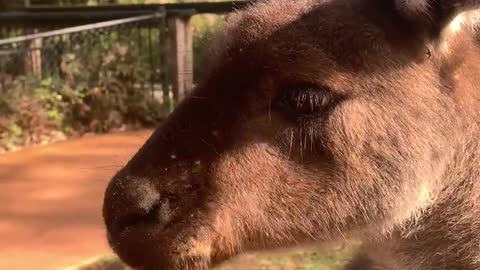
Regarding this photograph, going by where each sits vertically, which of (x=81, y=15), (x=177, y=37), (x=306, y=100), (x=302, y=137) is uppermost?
(x=81, y=15)

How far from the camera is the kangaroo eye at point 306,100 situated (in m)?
2.44

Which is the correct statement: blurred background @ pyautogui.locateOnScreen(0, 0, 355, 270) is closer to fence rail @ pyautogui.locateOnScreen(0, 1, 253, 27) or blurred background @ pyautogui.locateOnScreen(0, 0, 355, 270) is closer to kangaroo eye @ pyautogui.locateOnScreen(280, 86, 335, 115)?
fence rail @ pyautogui.locateOnScreen(0, 1, 253, 27)

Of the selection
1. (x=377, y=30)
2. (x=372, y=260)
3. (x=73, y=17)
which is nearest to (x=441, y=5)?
(x=377, y=30)

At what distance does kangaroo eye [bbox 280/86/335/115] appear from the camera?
96.0 inches

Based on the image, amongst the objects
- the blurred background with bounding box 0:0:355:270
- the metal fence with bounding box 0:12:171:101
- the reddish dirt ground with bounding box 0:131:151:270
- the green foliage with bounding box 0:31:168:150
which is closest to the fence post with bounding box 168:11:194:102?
the blurred background with bounding box 0:0:355:270

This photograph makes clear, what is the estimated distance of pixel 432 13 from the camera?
2.43 metres

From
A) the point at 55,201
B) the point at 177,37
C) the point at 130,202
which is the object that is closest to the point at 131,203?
the point at 130,202

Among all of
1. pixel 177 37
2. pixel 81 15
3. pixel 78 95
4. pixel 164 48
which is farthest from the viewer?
pixel 81 15

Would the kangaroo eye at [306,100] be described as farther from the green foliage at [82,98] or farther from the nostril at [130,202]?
the green foliage at [82,98]

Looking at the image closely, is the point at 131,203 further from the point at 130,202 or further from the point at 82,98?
the point at 82,98

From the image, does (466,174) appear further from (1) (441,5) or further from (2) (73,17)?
(2) (73,17)

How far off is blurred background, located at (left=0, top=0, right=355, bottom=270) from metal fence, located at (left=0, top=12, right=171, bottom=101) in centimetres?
1

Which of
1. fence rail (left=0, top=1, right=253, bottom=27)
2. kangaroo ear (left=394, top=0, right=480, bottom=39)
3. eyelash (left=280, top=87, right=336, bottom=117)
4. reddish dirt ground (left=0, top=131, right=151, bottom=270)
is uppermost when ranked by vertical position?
fence rail (left=0, top=1, right=253, bottom=27)

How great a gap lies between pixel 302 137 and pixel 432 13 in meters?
0.55
